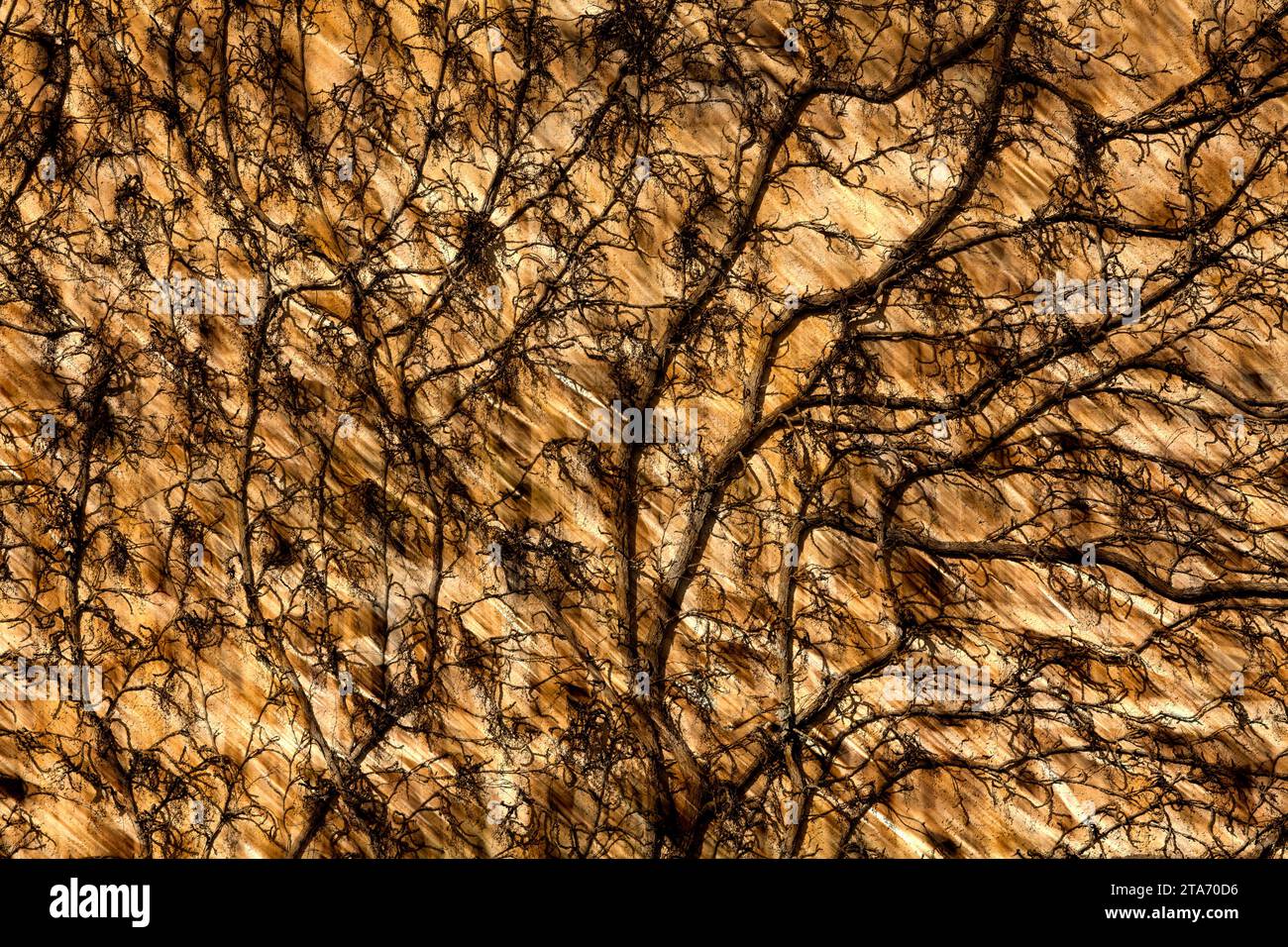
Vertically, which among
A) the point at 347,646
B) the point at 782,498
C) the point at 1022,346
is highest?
the point at 1022,346

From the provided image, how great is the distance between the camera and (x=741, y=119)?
3746 mm

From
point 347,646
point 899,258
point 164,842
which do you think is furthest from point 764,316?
point 164,842

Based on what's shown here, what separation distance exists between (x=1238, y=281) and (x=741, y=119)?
179 cm

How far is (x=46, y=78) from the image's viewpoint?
3.85m

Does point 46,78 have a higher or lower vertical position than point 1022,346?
higher

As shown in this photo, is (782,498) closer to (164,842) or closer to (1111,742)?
(1111,742)

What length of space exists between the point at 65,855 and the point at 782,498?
9.20ft

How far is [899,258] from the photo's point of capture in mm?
3686
